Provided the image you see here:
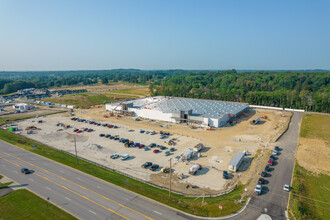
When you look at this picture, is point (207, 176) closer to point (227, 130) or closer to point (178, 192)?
point (178, 192)

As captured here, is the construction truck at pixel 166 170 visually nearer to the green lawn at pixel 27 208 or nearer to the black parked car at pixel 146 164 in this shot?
the black parked car at pixel 146 164

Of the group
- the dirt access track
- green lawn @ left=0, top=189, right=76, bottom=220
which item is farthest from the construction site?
green lawn @ left=0, top=189, right=76, bottom=220

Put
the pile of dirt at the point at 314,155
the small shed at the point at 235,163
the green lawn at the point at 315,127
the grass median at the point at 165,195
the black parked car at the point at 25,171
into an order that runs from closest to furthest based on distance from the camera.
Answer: the grass median at the point at 165,195 < the black parked car at the point at 25,171 < the small shed at the point at 235,163 < the pile of dirt at the point at 314,155 < the green lawn at the point at 315,127

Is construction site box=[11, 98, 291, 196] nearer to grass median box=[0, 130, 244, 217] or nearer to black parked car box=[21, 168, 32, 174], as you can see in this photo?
grass median box=[0, 130, 244, 217]

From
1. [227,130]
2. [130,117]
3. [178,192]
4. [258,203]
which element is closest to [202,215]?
[178,192]

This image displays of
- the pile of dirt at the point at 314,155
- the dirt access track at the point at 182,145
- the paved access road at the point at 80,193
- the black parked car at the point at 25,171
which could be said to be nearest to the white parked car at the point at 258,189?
the dirt access track at the point at 182,145
